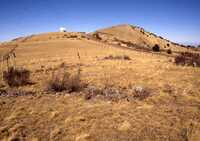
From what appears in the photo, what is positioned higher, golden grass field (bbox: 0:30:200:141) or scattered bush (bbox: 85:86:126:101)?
scattered bush (bbox: 85:86:126:101)

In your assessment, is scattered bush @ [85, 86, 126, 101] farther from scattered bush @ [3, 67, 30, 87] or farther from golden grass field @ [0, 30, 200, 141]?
scattered bush @ [3, 67, 30, 87]

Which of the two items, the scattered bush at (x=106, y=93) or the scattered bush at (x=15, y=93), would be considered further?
the scattered bush at (x=15, y=93)

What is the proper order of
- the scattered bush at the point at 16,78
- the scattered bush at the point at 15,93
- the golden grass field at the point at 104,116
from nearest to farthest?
1. the golden grass field at the point at 104,116
2. the scattered bush at the point at 15,93
3. the scattered bush at the point at 16,78

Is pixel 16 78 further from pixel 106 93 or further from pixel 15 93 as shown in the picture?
pixel 106 93

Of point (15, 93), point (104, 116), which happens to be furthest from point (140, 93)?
point (15, 93)

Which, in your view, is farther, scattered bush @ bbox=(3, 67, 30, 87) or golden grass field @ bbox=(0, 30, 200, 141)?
scattered bush @ bbox=(3, 67, 30, 87)

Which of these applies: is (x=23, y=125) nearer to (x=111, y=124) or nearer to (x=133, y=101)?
(x=111, y=124)

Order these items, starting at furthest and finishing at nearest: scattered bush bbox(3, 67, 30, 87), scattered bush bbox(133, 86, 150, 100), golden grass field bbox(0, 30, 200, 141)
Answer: scattered bush bbox(3, 67, 30, 87) → scattered bush bbox(133, 86, 150, 100) → golden grass field bbox(0, 30, 200, 141)

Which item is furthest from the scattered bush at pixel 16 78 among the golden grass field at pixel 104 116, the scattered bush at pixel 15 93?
the golden grass field at pixel 104 116

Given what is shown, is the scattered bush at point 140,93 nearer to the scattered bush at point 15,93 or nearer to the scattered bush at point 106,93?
the scattered bush at point 106,93

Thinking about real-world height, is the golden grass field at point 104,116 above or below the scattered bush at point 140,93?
below

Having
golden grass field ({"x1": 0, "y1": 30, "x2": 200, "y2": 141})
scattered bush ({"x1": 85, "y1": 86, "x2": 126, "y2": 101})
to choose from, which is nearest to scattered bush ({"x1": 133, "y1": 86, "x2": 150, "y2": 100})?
golden grass field ({"x1": 0, "y1": 30, "x2": 200, "y2": 141})

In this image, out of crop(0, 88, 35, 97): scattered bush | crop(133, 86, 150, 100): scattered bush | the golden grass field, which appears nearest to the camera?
the golden grass field

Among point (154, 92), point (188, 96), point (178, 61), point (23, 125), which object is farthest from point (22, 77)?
point (178, 61)
